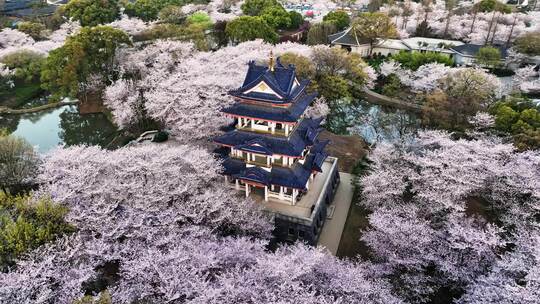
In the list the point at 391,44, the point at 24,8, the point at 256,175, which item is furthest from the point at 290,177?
the point at 24,8

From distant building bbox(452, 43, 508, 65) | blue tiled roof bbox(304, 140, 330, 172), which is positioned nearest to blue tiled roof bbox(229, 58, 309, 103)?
blue tiled roof bbox(304, 140, 330, 172)

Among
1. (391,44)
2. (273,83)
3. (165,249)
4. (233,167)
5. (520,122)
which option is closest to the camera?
(165,249)

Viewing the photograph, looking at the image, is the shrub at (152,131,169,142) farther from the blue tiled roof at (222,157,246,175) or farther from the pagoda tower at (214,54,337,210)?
the blue tiled roof at (222,157,246,175)

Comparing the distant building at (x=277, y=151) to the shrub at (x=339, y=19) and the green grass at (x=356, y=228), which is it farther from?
the shrub at (x=339, y=19)

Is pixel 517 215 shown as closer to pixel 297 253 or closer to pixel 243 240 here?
pixel 297 253

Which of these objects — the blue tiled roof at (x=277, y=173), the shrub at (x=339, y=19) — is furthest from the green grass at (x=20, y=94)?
the shrub at (x=339, y=19)

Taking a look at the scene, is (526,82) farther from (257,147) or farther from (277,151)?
(257,147)
